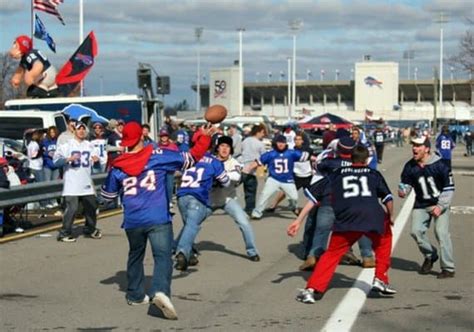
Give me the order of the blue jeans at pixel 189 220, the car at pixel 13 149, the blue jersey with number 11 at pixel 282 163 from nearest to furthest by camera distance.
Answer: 1. the blue jeans at pixel 189 220
2. the blue jersey with number 11 at pixel 282 163
3. the car at pixel 13 149

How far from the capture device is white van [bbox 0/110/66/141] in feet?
68.9

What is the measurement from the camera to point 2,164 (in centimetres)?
1397

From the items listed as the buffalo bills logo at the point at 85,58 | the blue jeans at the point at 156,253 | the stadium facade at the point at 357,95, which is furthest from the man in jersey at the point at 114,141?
the stadium facade at the point at 357,95

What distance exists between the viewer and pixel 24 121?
21500 millimetres

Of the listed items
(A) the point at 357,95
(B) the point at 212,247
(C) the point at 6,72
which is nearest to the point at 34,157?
(B) the point at 212,247

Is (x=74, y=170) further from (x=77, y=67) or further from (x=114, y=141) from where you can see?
(x=77, y=67)

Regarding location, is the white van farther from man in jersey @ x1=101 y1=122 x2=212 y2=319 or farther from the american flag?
man in jersey @ x1=101 y1=122 x2=212 y2=319

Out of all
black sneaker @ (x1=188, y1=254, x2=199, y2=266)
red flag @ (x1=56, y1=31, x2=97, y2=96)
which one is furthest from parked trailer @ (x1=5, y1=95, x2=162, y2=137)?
black sneaker @ (x1=188, y1=254, x2=199, y2=266)

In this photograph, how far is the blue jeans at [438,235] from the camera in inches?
408

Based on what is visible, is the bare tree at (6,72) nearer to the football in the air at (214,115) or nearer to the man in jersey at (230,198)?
the man in jersey at (230,198)

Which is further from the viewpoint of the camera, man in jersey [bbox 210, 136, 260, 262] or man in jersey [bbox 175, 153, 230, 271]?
man in jersey [bbox 210, 136, 260, 262]

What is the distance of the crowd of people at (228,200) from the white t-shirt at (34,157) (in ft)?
15.0

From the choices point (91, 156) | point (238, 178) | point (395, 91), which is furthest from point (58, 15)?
point (395, 91)

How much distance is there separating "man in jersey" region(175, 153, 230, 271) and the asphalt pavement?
1.27 ft
